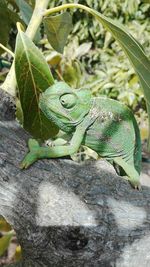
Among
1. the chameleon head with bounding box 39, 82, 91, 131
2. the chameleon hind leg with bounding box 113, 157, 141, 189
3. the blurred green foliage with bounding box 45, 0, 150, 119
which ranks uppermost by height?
the chameleon head with bounding box 39, 82, 91, 131

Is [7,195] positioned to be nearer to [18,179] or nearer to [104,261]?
[18,179]

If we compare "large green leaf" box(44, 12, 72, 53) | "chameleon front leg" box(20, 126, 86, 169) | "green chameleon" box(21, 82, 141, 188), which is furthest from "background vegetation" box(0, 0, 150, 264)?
"chameleon front leg" box(20, 126, 86, 169)

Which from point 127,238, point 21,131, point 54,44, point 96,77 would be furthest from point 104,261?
point 96,77

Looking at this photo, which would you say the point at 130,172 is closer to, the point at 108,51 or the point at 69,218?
the point at 69,218

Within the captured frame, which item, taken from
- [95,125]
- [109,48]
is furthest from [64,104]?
[109,48]

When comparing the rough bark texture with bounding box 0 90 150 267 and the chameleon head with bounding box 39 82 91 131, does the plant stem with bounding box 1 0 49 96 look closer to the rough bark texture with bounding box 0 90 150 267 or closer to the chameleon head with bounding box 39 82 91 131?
the chameleon head with bounding box 39 82 91 131
